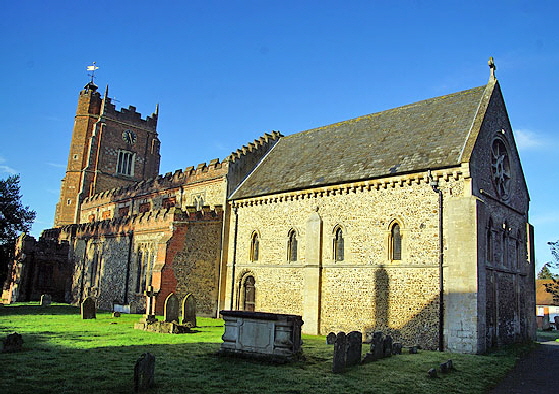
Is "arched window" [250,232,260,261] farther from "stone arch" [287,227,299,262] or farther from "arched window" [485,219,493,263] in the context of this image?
"arched window" [485,219,493,263]

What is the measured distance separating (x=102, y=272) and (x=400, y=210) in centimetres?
2227

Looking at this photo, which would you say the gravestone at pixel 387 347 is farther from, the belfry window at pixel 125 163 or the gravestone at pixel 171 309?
the belfry window at pixel 125 163

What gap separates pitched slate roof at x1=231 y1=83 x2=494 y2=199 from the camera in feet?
65.4

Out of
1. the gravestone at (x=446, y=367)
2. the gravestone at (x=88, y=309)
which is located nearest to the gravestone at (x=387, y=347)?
the gravestone at (x=446, y=367)

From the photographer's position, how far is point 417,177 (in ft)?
62.1

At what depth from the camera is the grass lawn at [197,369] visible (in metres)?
9.66

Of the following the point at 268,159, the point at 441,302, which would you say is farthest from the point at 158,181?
the point at 441,302

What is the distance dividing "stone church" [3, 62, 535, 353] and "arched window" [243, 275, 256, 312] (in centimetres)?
9

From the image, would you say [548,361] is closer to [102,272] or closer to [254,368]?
[254,368]

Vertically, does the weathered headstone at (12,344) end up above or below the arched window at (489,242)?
below

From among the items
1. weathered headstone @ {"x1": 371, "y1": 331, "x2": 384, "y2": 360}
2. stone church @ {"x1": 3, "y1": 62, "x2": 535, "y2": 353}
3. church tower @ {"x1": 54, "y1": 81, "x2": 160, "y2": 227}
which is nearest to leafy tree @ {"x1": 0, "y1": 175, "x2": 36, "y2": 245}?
stone church @ {"x1": 3, "y1": 62, "x2": 535, "y2": 353}

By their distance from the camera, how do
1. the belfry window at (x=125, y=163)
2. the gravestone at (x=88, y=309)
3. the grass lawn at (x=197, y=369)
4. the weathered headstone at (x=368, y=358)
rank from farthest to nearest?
the belfry window at (x=125, y=163), the gravestone at (x=88, y=309), the weathered headstone at (x=368, y=358), the grass lawn at (x=197, y=369)

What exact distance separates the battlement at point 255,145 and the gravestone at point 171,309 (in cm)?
1092

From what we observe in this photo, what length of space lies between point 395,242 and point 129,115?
36.3 metres
